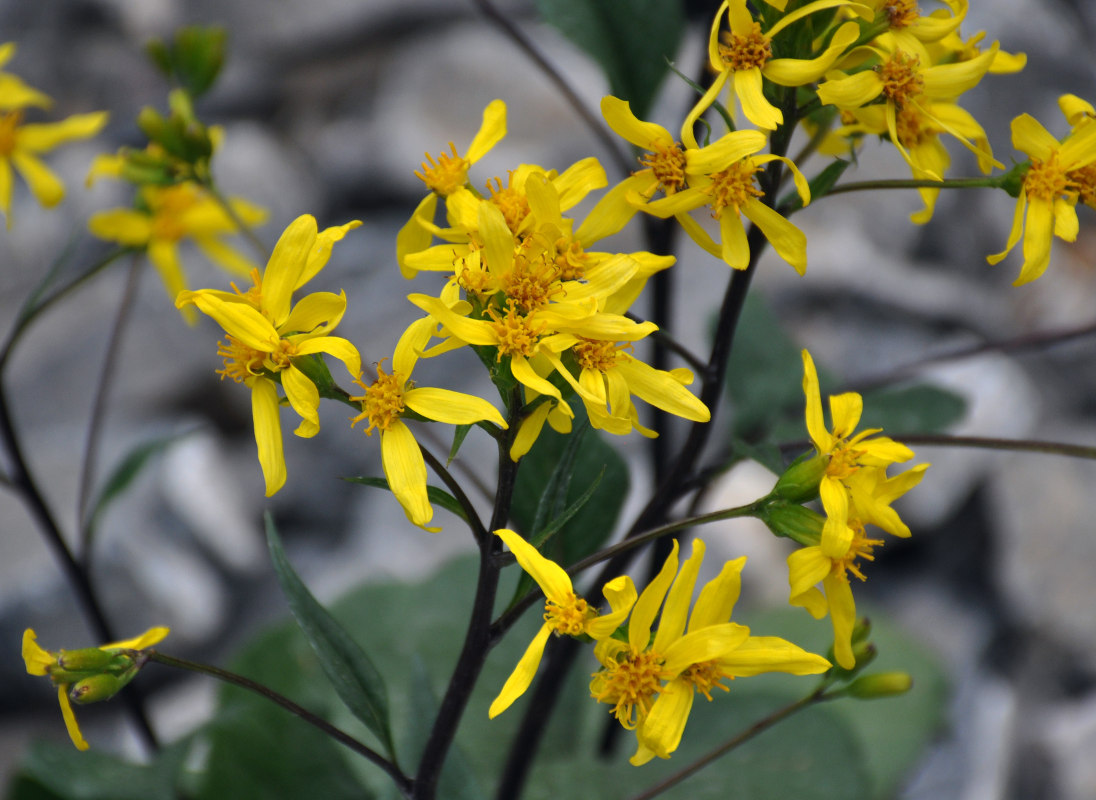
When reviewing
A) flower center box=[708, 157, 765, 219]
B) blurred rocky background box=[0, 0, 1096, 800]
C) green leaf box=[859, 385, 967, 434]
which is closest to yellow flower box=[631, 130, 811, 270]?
flower center box=[708, 157, 765, 219]

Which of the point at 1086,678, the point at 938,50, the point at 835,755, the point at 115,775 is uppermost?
the point at 938,50

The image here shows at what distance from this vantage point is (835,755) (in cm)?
52

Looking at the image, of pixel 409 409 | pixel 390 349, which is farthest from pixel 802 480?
pixel 390 349

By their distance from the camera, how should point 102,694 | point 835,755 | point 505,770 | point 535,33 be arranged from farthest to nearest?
point 535,33 < point 835,755 < point 505,770 < point 102,694

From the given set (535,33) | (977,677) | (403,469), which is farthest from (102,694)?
(535,33)

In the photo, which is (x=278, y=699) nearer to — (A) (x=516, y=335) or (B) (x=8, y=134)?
(A) (x=516, y=335)

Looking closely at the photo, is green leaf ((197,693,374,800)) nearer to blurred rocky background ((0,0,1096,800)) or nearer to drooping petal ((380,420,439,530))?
drooping petal ((380,420,439,530))

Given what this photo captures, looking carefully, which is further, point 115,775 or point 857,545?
point 115,775

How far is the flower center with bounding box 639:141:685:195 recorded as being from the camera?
0.90 ft

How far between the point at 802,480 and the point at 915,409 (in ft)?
0.80

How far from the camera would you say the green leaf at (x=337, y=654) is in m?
0.28

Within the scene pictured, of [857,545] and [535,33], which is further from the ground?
[857,545]

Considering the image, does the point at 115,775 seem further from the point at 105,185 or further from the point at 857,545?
the point at 105,185

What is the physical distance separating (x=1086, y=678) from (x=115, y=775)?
887 mm
